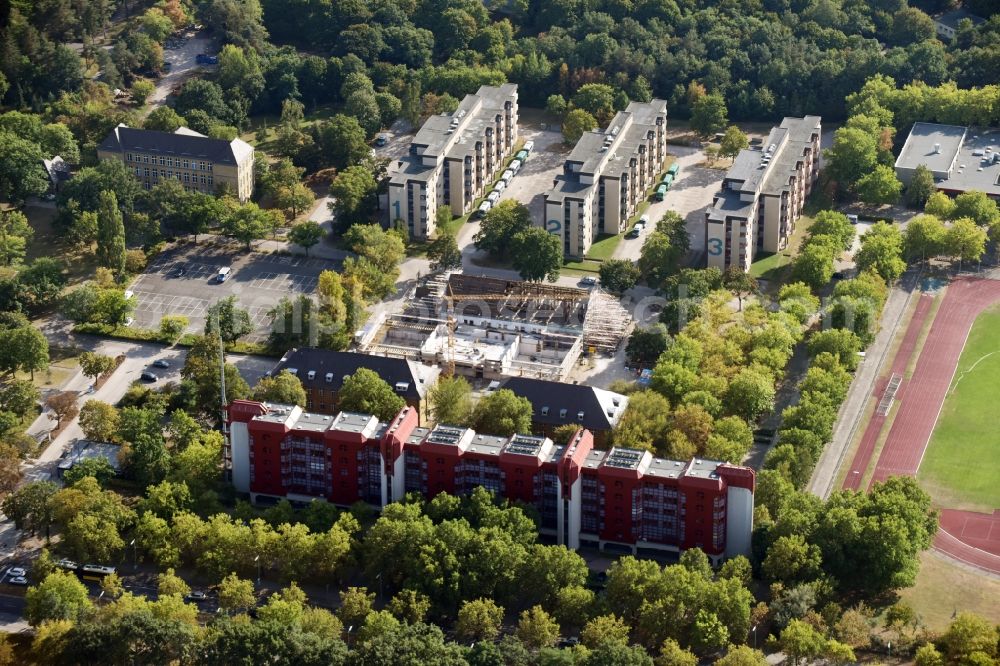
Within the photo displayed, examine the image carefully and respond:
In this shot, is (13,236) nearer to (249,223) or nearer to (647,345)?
(249,223)

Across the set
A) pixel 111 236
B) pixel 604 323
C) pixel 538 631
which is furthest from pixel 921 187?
pixel 538 631

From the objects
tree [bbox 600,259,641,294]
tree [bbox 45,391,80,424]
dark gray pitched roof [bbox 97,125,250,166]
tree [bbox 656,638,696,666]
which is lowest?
tree [bbox 656,638,696,666]

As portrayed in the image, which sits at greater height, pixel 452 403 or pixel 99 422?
pixel 452 403

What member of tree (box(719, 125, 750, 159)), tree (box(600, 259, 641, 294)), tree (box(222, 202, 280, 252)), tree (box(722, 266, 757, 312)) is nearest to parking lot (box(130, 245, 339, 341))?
tree (box(222, 202, 280, 252))

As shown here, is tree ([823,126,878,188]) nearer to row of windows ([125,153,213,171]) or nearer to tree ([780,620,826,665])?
row of windows ([125,153,213,171])

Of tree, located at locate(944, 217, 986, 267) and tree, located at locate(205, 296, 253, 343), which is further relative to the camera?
tree, located at locate(944, 217, 986, 267)
